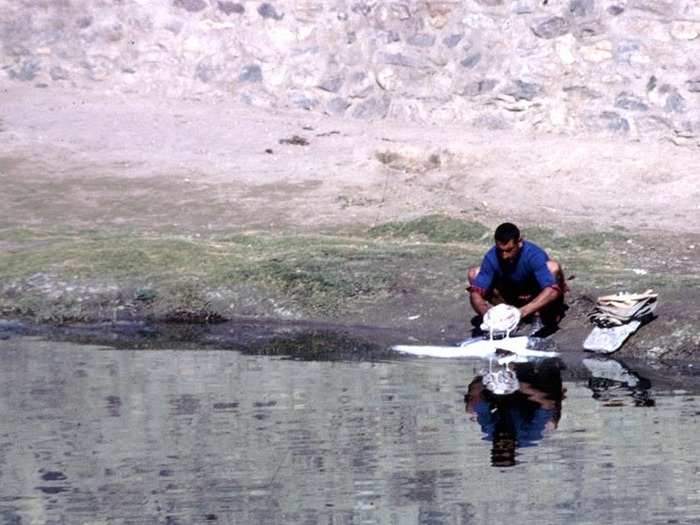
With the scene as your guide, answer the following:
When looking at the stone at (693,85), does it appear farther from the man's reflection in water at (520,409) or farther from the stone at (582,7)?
the man's reflection in water at (520,409)

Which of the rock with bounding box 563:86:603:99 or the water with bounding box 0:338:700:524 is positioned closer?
the water with bounding box 0:338:700:524

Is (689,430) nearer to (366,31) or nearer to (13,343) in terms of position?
(13,343)

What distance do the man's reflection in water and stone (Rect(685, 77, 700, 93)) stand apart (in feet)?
32.2

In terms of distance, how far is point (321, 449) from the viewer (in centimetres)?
926

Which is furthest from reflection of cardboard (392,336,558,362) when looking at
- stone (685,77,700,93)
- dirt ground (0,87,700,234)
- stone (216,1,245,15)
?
stone (216,1,245,15)

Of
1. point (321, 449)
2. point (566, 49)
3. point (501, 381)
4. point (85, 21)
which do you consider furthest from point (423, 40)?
point (321, 449)

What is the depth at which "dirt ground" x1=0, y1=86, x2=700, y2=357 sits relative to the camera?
18812 millimetres

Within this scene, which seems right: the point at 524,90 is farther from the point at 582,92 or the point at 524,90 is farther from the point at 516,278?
the point at 516,278

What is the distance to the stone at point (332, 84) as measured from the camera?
2280cm

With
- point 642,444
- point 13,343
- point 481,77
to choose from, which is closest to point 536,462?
point 642,444

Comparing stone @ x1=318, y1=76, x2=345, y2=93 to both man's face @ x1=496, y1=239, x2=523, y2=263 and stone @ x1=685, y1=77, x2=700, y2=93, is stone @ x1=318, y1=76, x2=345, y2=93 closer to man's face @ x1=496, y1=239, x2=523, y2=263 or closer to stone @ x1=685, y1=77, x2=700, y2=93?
stone @ x1=685, y1=77, x2=700, y2=93

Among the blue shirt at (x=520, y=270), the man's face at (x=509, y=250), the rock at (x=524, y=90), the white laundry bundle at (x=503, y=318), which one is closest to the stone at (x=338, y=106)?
the rock at (x=524, y=90)

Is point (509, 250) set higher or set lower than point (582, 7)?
higher

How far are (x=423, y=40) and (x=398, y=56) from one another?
1.31 ft
